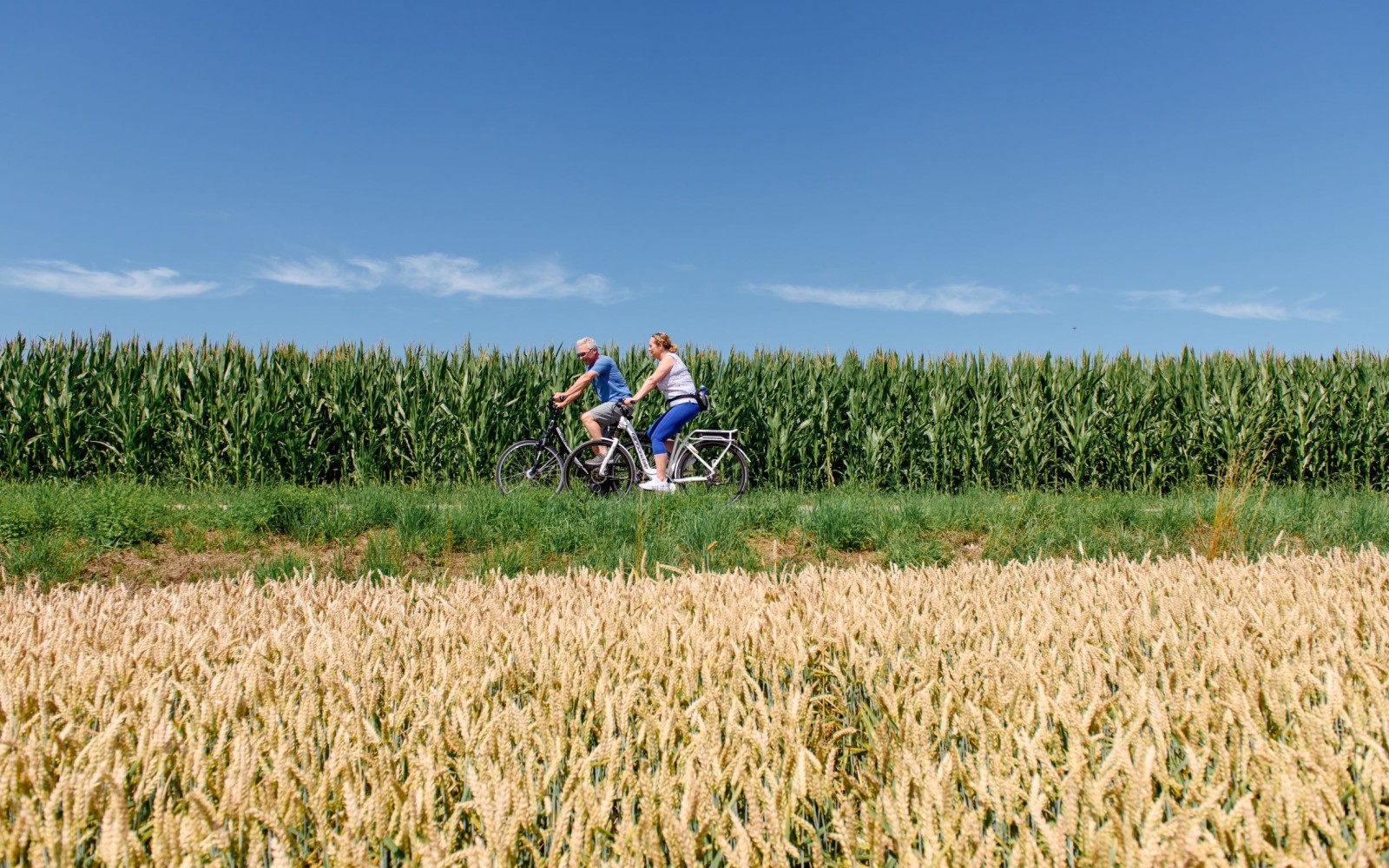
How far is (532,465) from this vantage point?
11.6m

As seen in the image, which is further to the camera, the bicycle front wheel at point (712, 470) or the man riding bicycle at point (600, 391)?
the bicycle front wheel at point (712, 470)

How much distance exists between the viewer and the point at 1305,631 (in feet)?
8.18

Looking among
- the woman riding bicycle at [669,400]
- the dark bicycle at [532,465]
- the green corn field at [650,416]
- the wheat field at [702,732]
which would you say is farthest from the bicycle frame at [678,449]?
the wheat field at [702,732]

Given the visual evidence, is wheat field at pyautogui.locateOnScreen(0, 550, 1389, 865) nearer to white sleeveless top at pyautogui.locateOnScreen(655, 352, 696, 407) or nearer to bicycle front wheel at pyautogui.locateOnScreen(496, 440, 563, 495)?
white sleeveless top at pyautogui.locateOnScreen(655, 352, 696, 407)

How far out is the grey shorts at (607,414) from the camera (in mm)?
10812

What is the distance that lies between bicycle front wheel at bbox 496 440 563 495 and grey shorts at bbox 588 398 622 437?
0.91 meters

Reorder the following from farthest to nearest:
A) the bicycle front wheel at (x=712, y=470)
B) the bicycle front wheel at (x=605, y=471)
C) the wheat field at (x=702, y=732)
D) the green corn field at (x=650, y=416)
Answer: the green corn field at (x=650, y=416), the bicycle front wheel at (x=712, y=470), the bicycle front wheel at (x=605, y=471), the wheat field at (x=702, y=732)

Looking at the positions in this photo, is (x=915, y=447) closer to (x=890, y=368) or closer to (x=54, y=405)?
(x=890, y=368)

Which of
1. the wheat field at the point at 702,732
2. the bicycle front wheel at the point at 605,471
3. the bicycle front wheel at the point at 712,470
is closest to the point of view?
the wheat field at the point at 702,732

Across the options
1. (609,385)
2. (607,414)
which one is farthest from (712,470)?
(609,385)

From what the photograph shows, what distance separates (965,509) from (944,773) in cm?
720

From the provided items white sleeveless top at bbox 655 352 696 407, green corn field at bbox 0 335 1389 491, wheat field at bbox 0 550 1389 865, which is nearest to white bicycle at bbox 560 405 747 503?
white sleeveless top at bbox 655 352 696 407

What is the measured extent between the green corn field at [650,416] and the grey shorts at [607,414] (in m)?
2.71

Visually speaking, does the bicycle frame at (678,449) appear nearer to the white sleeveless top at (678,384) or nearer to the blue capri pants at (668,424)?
the blue capri pants at (668,424)
